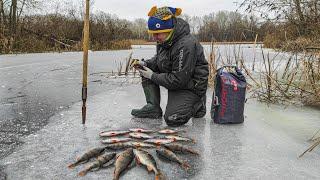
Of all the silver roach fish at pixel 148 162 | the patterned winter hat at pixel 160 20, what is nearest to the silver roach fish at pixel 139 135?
the silver roach fish at pixel 148 162

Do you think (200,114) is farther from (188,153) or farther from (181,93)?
(188,153)

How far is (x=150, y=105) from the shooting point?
498 cm

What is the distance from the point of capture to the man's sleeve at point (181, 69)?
14.9 ft

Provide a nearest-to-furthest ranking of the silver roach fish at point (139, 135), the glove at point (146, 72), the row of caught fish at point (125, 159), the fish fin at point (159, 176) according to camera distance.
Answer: the fish fin at point (159, 176) → the row of caught fish at point (125, 159) → the silver roach fish at point (139, 135) → the glove at point (146, 72)

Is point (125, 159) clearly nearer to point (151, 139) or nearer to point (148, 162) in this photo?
point (148, 162)

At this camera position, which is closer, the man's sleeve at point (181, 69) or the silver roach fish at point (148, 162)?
the silver roach fish at point (148, 162)

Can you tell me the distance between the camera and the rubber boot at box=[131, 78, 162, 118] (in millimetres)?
4953

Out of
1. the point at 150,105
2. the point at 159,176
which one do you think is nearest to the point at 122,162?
the point at 159,176

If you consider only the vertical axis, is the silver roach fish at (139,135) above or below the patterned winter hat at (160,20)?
below

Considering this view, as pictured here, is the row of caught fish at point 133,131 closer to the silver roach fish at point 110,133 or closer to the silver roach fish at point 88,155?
the silver roach fish at point 110,133

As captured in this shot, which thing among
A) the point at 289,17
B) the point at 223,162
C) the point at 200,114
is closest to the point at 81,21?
the point at 289,17

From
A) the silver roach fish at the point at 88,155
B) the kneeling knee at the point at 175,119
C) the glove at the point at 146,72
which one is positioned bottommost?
the silver roach fish at the point at 88,155

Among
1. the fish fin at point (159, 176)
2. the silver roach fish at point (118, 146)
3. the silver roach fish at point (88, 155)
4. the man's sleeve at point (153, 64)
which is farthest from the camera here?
the man's sleeve at point (153, 64)

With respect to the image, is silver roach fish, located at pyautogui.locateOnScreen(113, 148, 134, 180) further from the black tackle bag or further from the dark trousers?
the black tackle bag
